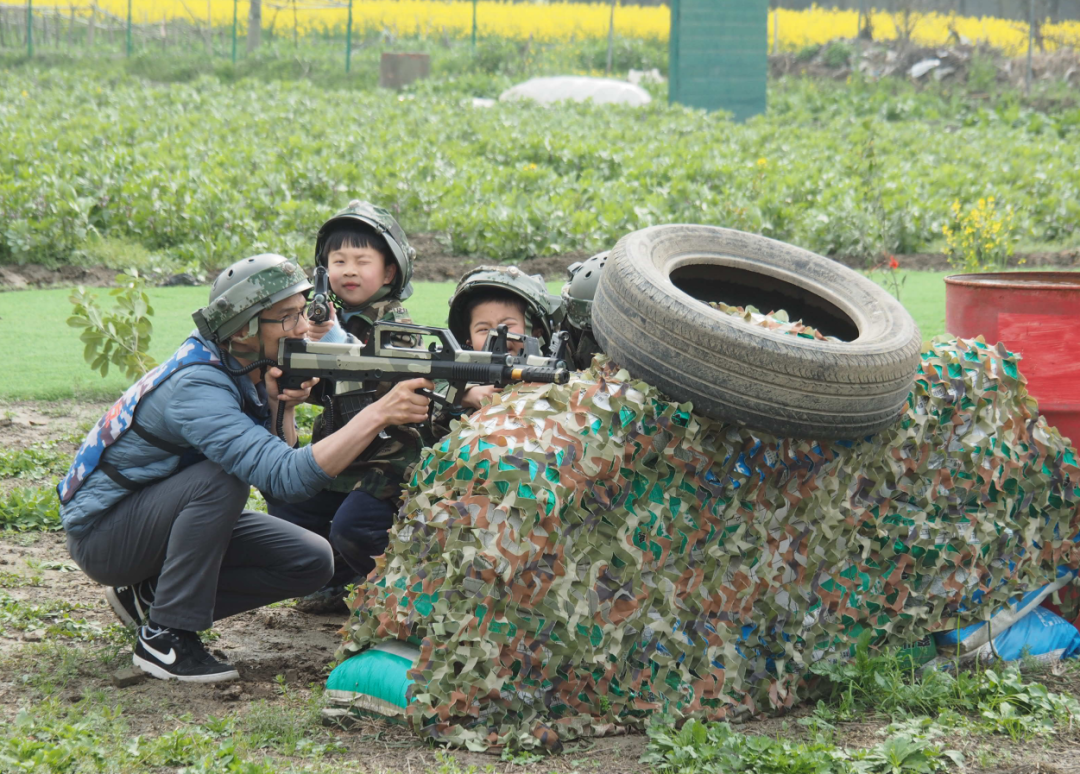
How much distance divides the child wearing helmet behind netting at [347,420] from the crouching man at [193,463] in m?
0.51

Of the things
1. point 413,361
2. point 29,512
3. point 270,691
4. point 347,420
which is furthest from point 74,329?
point 413,361

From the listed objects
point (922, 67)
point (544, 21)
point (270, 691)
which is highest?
point (544, 21)

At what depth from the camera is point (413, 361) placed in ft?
12.8

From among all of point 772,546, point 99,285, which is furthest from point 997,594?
point 99,285

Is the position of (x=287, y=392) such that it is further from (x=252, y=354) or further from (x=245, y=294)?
(x=245, y=294)

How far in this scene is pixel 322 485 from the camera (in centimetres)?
382

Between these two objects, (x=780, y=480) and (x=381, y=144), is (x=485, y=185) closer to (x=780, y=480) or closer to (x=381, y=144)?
(x=381, y=144)

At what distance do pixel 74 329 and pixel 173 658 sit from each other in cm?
631

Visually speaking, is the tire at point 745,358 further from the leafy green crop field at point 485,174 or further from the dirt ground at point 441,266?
the leafy green crop field at point 485,174

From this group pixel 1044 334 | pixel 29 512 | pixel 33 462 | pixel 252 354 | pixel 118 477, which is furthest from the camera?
pixel 33 462

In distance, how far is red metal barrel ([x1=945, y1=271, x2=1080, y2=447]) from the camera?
444 centimetres

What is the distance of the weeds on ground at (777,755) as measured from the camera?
321 centimetres

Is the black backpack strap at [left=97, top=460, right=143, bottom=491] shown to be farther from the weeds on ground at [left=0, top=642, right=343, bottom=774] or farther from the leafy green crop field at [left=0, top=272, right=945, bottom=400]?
the leafy green crop field at [left=0, top=272, right=945, bottom=400]

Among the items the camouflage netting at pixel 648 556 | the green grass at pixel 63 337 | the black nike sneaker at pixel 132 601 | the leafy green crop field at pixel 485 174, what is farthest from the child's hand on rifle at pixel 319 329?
the leafy green crop field at pixel 485 174
